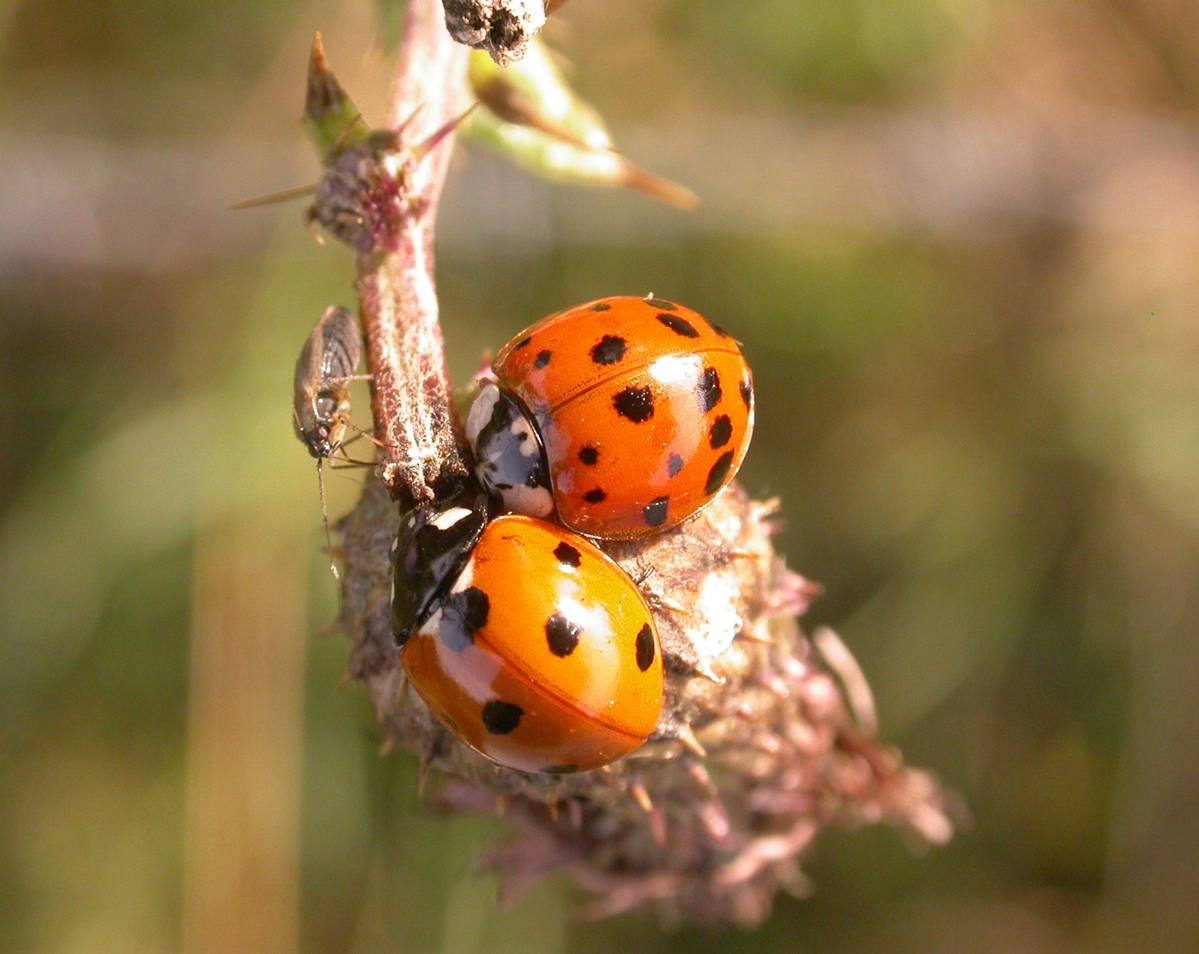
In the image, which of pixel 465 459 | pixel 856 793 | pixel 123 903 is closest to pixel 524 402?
pixel 465 459

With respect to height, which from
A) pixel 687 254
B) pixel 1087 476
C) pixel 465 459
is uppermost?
pixel 687 254

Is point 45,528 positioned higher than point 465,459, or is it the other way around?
point 45,528

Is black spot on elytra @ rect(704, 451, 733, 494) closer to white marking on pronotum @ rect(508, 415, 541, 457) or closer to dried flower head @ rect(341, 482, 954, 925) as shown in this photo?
dried flower head @ rect(341, 482, 954, 925)

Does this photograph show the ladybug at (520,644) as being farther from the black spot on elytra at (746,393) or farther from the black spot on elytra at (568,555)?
the black spot on elytra at (746,393)

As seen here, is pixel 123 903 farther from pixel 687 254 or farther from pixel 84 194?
pixel 687 254

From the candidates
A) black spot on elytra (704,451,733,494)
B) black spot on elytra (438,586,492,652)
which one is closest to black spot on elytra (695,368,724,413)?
black spot on elytra (704,451,733,494)

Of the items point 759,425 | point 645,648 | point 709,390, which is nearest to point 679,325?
point 709,390
